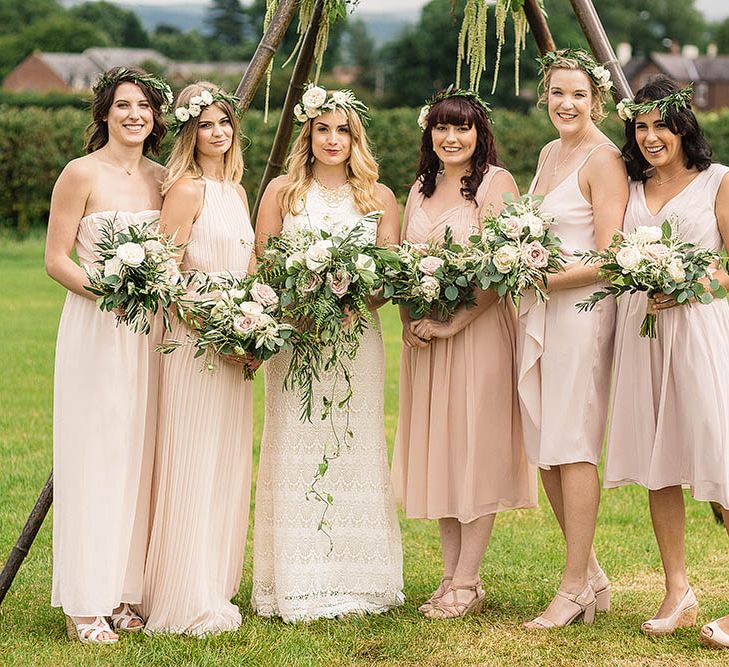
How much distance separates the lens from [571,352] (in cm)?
A: 511

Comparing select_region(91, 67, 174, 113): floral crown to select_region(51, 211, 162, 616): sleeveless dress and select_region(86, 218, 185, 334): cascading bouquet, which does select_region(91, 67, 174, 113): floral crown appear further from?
select_region(86, 218, 185, 334): cascading bouquet

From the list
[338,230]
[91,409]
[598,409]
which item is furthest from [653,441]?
[91,409]

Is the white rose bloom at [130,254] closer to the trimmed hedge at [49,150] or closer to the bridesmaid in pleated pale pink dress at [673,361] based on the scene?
the bridesmaid in pleated pale pink dress at [673,361]

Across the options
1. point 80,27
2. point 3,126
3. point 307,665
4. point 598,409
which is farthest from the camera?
point 80,27

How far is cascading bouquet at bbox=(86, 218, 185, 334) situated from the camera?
467cm

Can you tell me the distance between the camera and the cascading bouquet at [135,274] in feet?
15.3

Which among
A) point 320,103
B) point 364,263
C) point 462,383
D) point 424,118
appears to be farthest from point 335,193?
point 462,383

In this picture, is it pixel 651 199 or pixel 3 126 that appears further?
pixel 3 126

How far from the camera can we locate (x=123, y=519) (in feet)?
16.7

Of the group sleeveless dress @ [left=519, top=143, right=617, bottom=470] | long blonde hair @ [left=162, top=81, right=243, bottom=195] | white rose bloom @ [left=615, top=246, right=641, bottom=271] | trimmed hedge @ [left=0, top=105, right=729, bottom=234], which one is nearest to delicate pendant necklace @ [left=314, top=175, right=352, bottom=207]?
long blonde hair @ [left=162, top=81, right=243, bottom=195]

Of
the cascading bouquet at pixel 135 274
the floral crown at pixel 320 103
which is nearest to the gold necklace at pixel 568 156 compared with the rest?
the floral crown at pixel 320 103

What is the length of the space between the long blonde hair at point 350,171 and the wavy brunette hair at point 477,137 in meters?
0.27

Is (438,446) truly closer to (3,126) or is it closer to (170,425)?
(170,425)

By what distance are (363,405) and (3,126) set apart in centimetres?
2026
